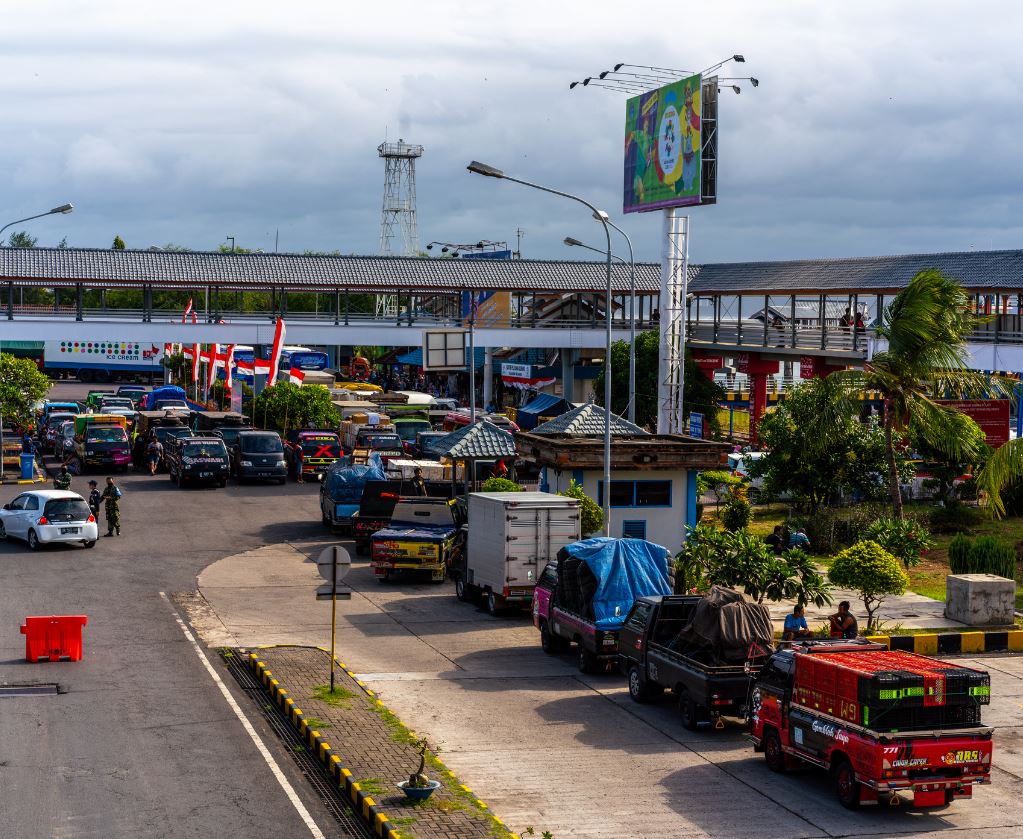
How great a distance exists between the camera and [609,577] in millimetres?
22266

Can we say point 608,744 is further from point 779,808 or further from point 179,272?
point 179,272

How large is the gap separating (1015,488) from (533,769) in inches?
983

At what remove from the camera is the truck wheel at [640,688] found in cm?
2006

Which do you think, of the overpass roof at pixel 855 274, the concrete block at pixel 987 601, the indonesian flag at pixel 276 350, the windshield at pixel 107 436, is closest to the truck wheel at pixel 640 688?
the concrete block at pixel 987 601

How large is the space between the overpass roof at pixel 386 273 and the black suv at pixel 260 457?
694 inches

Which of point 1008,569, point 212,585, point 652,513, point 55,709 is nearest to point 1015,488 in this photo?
point 1008,569

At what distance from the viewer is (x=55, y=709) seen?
18.9m

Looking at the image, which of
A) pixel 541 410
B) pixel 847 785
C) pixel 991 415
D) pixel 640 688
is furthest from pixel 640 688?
pixel 541 410

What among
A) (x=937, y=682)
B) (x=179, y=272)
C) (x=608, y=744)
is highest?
(x=179, y=272)

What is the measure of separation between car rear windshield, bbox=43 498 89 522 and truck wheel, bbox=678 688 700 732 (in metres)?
20.1

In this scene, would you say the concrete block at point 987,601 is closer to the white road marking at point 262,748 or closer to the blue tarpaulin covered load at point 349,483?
the white road marking at point 262,748

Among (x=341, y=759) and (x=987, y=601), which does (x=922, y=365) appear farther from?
(x=341, y=759)

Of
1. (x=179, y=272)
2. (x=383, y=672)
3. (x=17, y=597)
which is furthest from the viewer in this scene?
(x=179, y=272)

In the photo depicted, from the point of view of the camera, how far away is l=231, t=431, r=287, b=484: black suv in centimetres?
4878
